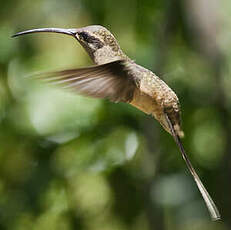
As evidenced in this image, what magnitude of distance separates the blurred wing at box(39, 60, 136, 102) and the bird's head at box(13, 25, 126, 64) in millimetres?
84

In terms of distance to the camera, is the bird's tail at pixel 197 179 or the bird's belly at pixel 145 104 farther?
the bird's belly at pixel 145 104

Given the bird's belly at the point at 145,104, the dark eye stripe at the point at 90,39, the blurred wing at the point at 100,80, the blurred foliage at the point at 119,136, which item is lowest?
the blurred foliage at the point at 119,136

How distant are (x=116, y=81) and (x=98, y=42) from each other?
0.13 metres

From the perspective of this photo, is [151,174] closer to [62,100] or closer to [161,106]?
[62,100]

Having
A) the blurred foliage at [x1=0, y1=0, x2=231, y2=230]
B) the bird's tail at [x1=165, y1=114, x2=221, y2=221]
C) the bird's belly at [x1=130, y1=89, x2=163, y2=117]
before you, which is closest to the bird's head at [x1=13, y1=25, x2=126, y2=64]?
the bird's belly at [x1=130, y1=89, x2=163, y2=117]

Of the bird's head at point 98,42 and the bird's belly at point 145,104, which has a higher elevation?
the bird's head at point 98,42

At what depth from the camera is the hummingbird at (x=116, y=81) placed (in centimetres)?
141

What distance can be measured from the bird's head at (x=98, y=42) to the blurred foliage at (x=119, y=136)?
3.39 feet

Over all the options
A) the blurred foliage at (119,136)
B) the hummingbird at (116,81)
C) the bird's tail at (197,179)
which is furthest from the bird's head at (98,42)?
the blurred foliage at (119,136)

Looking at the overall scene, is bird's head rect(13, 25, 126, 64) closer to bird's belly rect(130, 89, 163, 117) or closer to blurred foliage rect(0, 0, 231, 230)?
bird's belly rect(130, 89, 163, 117)

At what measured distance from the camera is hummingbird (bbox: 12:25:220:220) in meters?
1.41

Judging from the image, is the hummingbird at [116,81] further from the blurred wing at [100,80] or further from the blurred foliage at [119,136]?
the blurred foliage at [119,136]

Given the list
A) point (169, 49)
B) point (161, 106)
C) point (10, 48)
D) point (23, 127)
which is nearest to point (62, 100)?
point (23, 127)

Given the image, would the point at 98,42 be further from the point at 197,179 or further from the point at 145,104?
the point at 197,179
